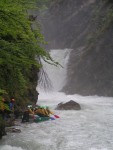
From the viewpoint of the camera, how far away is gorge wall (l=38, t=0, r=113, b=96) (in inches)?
1057

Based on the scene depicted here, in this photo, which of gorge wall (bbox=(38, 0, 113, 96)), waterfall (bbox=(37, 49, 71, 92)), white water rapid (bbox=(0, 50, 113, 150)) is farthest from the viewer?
waterfall (bbox=(37, 49, 71, 92))

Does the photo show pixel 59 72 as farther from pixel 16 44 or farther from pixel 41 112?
pixel 16 44

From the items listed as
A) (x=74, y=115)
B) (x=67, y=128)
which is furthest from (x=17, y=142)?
(x=74, y=115)

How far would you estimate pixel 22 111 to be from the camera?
1423cm

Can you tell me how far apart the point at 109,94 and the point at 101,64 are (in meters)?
2.96

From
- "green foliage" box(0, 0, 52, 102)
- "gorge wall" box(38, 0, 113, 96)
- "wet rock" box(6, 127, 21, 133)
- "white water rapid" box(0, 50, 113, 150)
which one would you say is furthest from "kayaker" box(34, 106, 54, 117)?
"gorge wall" box(38, 0, 113, 96)

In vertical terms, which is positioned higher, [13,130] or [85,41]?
[85,41]

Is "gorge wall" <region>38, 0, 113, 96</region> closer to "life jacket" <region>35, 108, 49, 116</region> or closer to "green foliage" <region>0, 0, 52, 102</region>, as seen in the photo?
"life jacket" <region>35, 108, 49, 116</region>

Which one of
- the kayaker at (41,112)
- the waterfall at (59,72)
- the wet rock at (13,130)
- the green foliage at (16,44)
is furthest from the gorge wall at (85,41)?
the green foliage at (16,44)

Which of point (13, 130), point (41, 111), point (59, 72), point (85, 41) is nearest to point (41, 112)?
point (41, 111)

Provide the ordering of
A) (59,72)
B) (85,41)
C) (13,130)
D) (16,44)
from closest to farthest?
(16,44), (13,130), (59,72), (85,41)

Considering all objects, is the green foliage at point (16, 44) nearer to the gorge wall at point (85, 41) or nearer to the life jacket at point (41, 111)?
the life jacket at point (41, 111)

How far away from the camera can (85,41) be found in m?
32.6

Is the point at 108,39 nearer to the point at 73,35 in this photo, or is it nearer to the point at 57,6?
the point at 73,35
